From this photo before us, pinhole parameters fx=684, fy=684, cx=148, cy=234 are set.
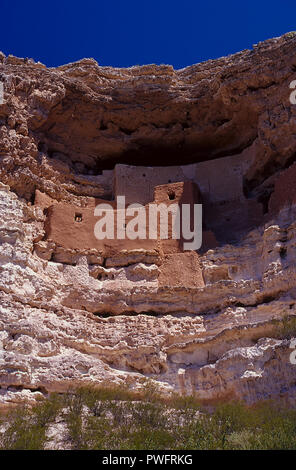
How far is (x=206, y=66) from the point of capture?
1852 centimetres

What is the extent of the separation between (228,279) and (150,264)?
1.78m

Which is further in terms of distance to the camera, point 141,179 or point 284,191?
point 141,179

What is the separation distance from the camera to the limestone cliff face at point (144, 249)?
1245cm

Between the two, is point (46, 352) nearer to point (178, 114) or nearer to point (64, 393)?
point (64, 393)

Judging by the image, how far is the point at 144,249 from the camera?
1541 centimetres

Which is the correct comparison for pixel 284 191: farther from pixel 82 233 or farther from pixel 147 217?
pixel 82 233

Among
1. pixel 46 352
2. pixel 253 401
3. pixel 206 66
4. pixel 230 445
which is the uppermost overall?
pixel 206 66

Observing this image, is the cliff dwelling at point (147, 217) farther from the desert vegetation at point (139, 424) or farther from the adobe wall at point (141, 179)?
the desert vegetation at point (139, 424)

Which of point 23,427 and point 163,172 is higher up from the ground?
point 163,172

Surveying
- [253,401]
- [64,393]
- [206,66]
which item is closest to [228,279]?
[253,401]

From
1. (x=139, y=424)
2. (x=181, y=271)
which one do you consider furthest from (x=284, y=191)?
(x=139, y=424)

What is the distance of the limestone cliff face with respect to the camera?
12445mm

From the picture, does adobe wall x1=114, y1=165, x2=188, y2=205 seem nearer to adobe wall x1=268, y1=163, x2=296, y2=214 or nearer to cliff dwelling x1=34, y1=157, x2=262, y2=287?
cliff dwelling x1=34, y1=157, x2=262, y2=287

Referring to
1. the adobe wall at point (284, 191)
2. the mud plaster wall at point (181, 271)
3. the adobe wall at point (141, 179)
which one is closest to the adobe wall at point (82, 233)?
the mud plaster wall at point (181, 271)
